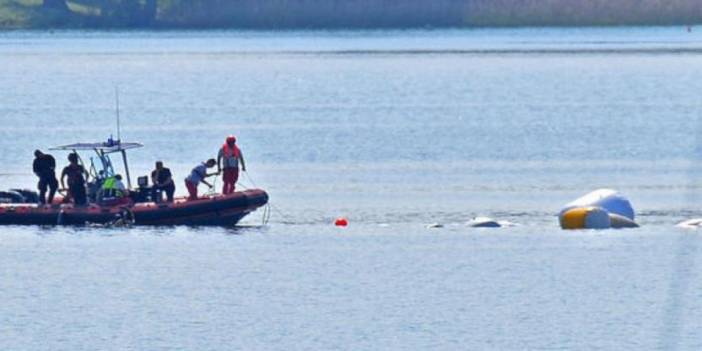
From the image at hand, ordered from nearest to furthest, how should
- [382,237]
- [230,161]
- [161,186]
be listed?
[382,237], [161,186], [230,161]

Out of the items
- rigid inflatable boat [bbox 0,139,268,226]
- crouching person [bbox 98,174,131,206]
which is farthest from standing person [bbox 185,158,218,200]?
crouching person [bbox 98,174,131,206]

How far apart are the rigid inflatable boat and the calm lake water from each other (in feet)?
1.36

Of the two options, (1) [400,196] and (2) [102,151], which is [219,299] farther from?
(1) [400,196]

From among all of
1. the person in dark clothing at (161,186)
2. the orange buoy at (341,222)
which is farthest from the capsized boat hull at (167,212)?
the orange buoy at (341,222)

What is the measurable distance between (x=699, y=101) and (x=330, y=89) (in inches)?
918

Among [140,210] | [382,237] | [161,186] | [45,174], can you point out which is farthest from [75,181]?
[382,237]

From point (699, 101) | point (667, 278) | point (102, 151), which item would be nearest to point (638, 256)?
point (667, 278)

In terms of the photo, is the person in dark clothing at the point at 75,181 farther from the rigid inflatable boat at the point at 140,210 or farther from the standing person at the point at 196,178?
the standing person at the point at 196,178

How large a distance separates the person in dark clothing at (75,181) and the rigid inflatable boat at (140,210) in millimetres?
186

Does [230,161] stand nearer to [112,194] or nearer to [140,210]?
[140,210]

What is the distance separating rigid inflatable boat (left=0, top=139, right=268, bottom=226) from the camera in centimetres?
4819

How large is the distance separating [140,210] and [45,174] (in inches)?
95.6

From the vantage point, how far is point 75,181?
48375mm

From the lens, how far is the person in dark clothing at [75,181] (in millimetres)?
48000
